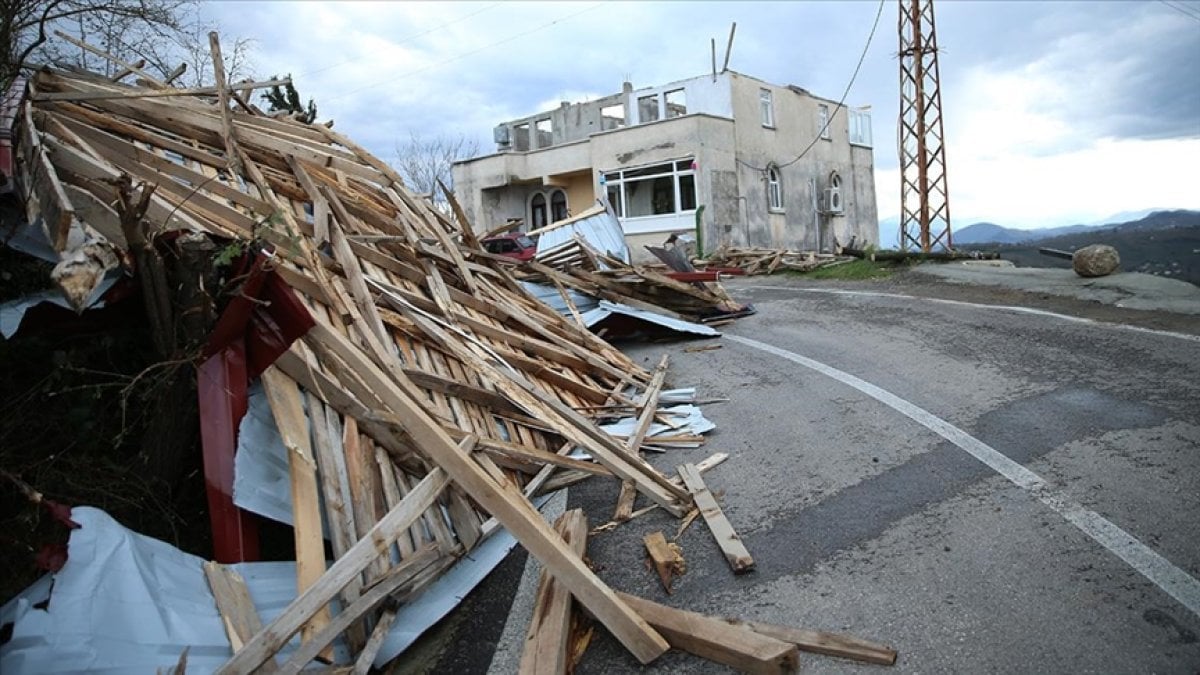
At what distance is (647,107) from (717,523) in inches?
1315

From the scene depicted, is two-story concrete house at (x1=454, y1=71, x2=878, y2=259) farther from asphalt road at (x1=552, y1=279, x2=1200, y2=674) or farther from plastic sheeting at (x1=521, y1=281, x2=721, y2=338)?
asphalt road at (x1=552, y1=279, x2=1200, y2=674)

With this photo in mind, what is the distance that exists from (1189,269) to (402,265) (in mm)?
12817

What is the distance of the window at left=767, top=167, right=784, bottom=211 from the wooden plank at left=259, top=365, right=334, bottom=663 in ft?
100

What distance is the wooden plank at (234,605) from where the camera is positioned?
2.94 meters

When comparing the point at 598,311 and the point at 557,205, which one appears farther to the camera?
the point at 557,205

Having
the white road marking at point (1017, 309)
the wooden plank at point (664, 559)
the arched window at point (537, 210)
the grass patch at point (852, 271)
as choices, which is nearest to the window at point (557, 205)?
the arched window at point (537, 210)

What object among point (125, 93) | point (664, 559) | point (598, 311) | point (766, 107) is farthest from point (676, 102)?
point (664, 559)

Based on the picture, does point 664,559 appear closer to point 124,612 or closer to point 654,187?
point 124,612

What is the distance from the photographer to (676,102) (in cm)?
3409

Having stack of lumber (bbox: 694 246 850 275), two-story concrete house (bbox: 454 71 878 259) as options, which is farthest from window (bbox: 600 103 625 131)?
stack of lumber (bbox: 694 246 850 275)

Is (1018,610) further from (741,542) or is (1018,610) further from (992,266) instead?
(992,266)

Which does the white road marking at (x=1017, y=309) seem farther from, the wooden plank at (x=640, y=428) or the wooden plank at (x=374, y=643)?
the wooden plank at (x=374, y=643)

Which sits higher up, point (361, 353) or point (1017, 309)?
point (361, 353)

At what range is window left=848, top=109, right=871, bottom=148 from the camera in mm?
39219
